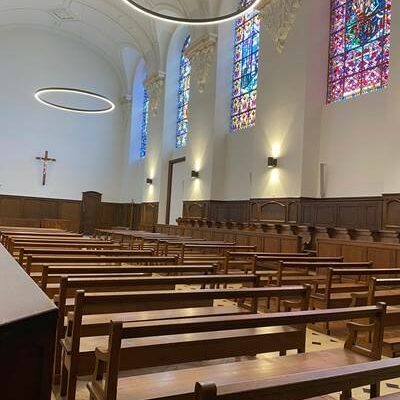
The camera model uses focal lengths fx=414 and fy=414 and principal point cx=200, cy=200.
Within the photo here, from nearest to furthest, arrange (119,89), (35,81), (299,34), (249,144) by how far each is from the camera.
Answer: (299,34) < (249,144) < (35,81) < (119,89)

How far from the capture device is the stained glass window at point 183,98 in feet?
51.9

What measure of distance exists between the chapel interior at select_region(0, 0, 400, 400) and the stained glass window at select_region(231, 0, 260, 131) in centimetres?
8

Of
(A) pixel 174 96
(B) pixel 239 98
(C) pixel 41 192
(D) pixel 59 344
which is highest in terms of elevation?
(A) pixel 174 96

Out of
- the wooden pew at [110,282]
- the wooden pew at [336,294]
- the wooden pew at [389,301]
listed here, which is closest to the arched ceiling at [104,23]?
the wooden pew at [336,294]

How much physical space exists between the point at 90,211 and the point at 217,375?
17986 mm

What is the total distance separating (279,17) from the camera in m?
10.4

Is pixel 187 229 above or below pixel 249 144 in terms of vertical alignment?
below

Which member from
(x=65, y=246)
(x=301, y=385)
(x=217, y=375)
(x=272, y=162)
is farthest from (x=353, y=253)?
(x=301, y=385)

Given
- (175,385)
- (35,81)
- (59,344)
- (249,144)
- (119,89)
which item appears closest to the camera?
(175,385)

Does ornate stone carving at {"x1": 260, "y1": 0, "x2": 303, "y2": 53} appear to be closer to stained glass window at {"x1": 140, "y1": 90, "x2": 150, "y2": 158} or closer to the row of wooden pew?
the row of wooden pew

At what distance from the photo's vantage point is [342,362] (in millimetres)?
2172

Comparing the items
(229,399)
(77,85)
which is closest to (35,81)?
(77,85)

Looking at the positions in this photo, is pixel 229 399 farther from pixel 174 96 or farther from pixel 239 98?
pixel 174 96

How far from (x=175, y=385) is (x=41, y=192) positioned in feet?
58.0
